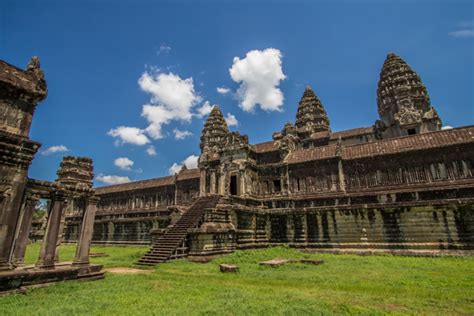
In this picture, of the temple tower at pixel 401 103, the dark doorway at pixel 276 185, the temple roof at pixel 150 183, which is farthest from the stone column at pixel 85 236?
the temple tower at pixel 401 103

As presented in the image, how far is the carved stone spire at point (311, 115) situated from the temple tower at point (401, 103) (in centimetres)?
1150

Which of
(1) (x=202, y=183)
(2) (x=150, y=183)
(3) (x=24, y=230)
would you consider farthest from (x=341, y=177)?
(2) (x=150, y=183)

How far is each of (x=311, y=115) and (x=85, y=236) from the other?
49427 millimetres

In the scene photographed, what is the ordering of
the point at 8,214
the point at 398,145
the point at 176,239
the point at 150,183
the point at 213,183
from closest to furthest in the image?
1. the point at 8,214
2. the point at 176,239
3. the point at 398,145
4. the point at 213,183
5. the point at 150,183

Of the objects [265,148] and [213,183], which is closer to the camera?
[213,183]

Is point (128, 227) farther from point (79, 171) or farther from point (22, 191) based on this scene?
point (22, 191)

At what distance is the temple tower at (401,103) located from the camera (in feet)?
126

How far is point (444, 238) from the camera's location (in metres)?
18.2

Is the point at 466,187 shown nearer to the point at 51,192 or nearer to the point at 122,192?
the point at 51,192

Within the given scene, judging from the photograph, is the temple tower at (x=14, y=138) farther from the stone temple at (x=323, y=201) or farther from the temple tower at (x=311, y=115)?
the temple tower at (x=311, y=115)

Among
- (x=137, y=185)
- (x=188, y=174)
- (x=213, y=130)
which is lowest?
(x=137, y=185)

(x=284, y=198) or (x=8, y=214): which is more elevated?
(x=284, y=198)

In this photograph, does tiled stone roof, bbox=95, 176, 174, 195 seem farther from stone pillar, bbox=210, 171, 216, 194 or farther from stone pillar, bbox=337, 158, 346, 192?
stone pillar, bbox=337, 158, 346, 192

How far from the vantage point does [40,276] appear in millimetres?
9773
